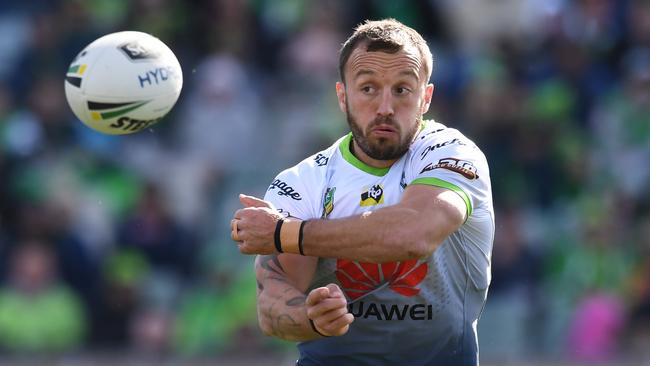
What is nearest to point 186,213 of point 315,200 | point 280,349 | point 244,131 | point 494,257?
point 244,131

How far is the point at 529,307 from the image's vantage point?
1373cm

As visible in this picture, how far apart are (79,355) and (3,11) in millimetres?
6163

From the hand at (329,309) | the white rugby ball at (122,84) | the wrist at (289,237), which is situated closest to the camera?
the hand at (329,309)

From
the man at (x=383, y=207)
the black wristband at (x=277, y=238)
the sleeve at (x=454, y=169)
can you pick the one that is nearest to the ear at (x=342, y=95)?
the man at (x=383, y=207)

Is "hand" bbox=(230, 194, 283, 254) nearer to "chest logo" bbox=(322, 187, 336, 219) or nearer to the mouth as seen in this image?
"chest logo" bbox=(322, 187, 336, 219)

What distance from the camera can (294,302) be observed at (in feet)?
23.4

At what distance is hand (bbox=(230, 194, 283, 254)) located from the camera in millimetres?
6957

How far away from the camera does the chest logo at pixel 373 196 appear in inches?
292

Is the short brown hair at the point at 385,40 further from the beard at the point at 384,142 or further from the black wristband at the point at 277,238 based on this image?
the black wristband at the point at 277,238

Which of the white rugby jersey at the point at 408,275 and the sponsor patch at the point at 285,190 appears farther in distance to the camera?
the sponsor patch at the point at 285,190

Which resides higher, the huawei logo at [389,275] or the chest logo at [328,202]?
the chest logo at [328,202]

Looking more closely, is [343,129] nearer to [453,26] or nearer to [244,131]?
[244,131]

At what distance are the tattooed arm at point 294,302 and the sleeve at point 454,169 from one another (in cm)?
86

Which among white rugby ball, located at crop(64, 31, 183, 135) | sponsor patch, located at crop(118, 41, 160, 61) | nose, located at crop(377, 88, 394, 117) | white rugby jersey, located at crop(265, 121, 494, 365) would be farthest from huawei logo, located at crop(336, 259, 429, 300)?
sponsor patch, located at crop(118, 41, 160, 61)
